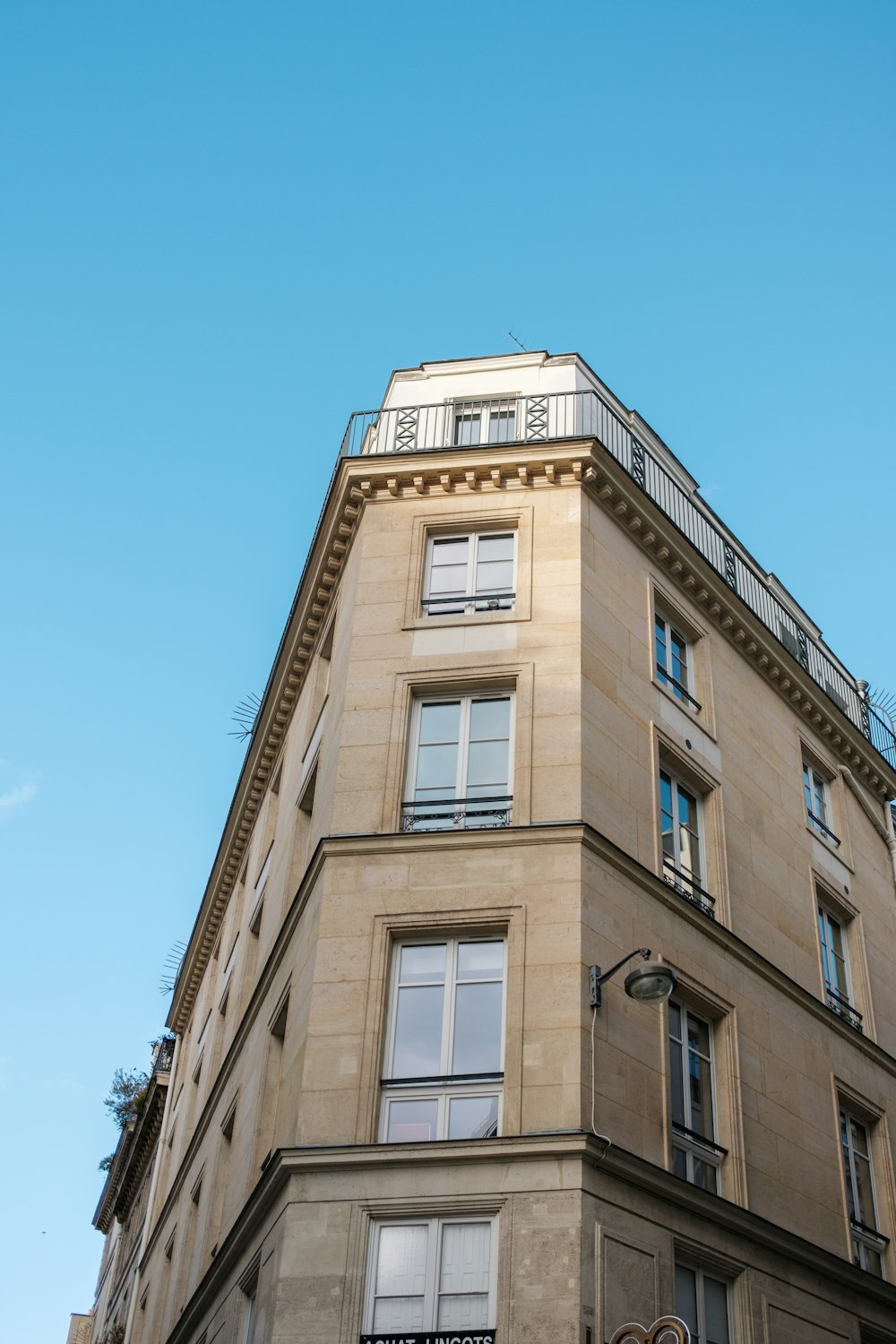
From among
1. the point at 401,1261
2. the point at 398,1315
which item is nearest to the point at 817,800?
the point at 401,1261

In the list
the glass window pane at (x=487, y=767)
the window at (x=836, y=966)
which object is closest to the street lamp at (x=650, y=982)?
the glass window pane at (x=487, y=767)

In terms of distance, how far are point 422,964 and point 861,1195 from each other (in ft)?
25.4

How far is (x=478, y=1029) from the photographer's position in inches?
626

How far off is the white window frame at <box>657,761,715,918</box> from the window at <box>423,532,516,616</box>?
10.5 ft

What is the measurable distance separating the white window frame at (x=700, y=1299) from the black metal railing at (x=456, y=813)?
5.21 metres

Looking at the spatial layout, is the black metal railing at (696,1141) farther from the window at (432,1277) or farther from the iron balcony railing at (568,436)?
the iron balcony railing at (568,436)

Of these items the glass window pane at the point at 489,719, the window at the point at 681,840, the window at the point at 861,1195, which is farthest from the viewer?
the window at the point at 861,1195

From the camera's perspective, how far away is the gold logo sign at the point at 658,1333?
1239 cm

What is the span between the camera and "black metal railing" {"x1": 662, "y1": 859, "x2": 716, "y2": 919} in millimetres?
18625

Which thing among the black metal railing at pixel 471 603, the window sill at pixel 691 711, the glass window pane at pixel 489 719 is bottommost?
the glass window pane at pixel 489 719

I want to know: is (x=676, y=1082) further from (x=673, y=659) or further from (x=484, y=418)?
(x=484, y=418)

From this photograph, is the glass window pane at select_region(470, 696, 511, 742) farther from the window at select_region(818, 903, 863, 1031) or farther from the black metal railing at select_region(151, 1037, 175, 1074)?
the black metal railing at select_region(151, 1037, 175, 1074)

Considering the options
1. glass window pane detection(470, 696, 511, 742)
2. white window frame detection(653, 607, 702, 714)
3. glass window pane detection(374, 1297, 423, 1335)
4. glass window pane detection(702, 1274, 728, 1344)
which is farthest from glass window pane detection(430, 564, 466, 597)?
glass window pane detection(374, 1297, 423, 1335)

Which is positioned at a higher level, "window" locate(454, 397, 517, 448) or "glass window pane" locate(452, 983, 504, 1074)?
"window" locate(454, 397, 517, 448)
